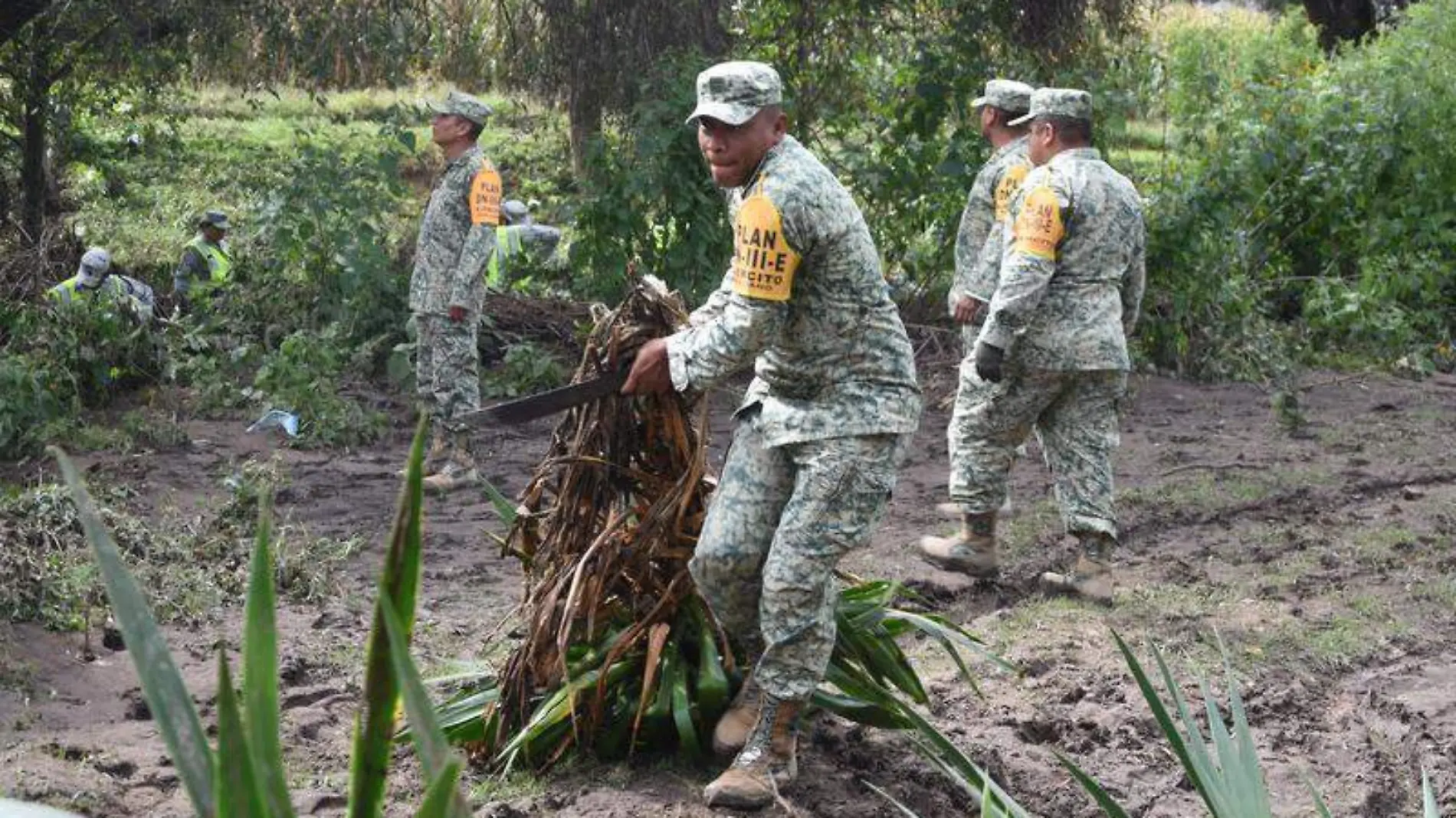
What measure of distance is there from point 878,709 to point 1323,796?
4.70 ft

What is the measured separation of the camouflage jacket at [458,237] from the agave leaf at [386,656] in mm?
7375

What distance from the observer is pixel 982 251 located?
8.95m

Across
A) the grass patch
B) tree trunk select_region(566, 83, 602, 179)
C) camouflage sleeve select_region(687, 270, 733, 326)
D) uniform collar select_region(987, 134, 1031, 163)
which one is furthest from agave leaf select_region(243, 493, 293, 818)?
tree trunk select_region(566, 83, 602, 179)

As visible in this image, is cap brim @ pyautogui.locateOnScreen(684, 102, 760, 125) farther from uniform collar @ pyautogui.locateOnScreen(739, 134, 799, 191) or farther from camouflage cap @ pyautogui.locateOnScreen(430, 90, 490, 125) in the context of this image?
camouflage cap @ pyautogui.locateOnScreen(430, 90, 490, 125)

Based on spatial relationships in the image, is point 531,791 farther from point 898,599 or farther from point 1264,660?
point 1264,660

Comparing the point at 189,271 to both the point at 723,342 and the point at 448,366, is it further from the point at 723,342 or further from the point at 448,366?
the point at 723,342

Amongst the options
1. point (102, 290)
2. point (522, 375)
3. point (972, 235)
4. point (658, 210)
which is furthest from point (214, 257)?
point (972, 235)

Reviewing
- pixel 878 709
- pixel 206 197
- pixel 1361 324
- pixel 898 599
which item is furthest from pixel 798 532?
pixel 206 197

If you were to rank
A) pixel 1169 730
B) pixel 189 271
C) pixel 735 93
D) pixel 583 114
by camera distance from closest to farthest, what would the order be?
pixel 1169 730
pixel 735 93
pixel 583 114
pixel 189 271

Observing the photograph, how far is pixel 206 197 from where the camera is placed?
53.6 ft

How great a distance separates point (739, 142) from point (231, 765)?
317 cm

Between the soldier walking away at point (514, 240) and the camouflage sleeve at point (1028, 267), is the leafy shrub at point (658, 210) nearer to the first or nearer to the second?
the soldier walking away at point (514, 240)

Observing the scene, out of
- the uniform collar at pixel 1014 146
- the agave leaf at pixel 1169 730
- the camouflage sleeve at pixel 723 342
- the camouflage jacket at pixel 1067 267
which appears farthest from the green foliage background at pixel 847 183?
the agave leaf at pixel 1169 730

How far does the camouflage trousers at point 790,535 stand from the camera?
5.04 meters
